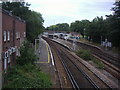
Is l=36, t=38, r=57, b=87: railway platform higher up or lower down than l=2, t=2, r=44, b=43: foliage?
lower down

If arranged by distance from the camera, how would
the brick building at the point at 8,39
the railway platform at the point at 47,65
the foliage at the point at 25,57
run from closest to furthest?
the brick building at the point at 8,39, the railway platform at the point at 47,65, the foliage at the point at 25,57

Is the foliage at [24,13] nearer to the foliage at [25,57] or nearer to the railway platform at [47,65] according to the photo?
the railway platform at [47,65]

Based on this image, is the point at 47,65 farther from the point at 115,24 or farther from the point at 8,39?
the point at 115,24

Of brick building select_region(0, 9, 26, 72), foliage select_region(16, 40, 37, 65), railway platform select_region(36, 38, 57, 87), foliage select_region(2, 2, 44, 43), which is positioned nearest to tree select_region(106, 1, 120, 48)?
railway platform select_region(36, 38, 57, 87)

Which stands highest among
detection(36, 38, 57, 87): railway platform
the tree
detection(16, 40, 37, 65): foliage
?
the tree

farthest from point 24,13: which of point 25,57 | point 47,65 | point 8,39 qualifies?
point 8,39

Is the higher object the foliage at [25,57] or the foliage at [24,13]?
the foliage at [24,13]

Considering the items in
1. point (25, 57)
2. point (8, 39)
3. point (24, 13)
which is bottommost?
point (25, 57)

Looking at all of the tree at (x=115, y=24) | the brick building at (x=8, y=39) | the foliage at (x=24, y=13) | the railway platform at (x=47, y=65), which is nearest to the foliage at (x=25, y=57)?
the brick building at (x=8, y=39)

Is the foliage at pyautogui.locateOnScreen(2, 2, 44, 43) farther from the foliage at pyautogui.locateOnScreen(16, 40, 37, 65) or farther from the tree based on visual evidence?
the foliage at pyautogui.locateOnScreen(16, 40, 37, 65)

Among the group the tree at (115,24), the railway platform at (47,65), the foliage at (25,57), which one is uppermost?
the tree at (115,24)

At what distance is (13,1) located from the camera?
3528 centimetres

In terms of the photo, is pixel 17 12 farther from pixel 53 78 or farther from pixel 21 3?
pixel 53 78

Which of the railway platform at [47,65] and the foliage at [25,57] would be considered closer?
the railway platform at [47,65]
